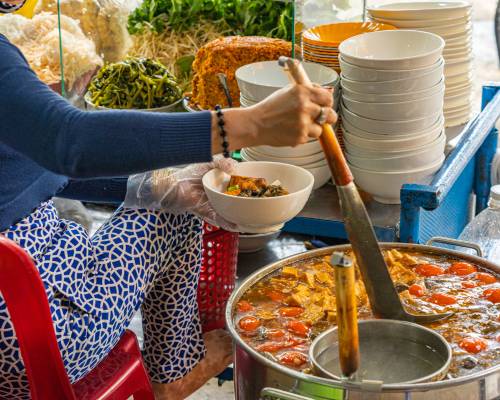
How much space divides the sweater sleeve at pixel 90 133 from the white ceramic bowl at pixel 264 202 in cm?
48

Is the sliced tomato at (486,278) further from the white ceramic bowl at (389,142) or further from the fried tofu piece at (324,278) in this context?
the white ceramic bowl at (389,142)

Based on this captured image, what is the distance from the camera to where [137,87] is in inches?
131

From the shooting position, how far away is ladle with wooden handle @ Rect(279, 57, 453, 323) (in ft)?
5.65

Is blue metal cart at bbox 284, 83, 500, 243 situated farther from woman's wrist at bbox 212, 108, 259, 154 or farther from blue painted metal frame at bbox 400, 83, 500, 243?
woman's wrist at bbox 212, 108, 259, 154

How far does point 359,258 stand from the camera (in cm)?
180

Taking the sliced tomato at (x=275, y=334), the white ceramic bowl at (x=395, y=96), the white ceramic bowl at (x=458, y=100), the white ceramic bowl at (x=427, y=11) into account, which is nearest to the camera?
the sliced tomato at (x=275, y=334)

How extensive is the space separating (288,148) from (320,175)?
0.16 meters

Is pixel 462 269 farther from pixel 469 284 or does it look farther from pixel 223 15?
pixel 223 15

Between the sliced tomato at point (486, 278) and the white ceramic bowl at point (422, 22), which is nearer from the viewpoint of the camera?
the sliced tomato at point (486, 278)

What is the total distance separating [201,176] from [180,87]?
120 cm

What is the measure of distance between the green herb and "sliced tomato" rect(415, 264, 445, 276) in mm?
1585

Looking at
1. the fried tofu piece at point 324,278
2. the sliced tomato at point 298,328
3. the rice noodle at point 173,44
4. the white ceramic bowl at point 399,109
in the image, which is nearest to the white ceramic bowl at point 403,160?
the white ceramic bowl at point 399,109

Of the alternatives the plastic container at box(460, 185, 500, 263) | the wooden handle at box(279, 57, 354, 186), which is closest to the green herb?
the plastic container at box(460, 185, 500, 263)

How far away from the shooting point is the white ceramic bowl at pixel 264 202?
2.14m
